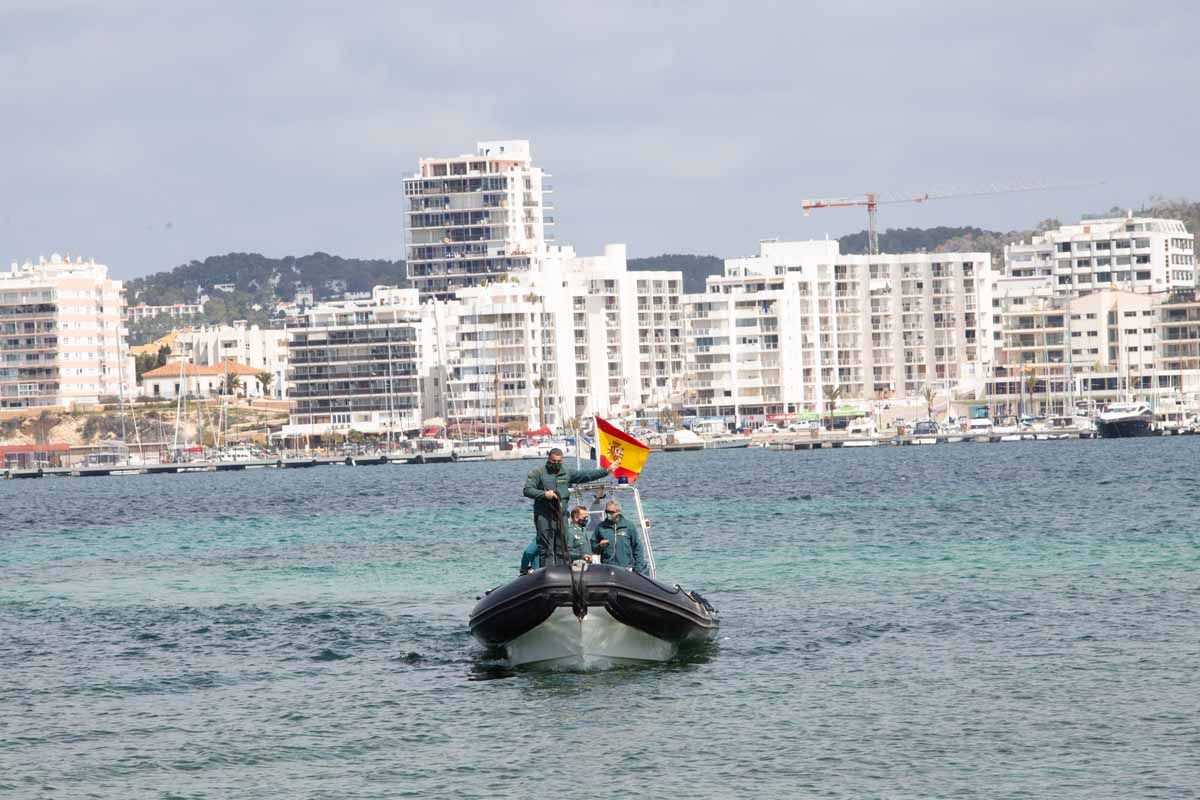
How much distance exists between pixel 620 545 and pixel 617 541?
0.09m

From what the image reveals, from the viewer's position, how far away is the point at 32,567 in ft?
206

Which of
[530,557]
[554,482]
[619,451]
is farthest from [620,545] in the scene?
[554,482]

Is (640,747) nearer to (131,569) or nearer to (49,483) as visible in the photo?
(131,569)

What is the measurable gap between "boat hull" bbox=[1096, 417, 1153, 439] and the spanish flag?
16001 cm

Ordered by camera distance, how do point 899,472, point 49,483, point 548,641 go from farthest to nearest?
Result: point 49,483, point 899,472, point 548,641

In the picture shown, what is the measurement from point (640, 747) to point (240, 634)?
15.6m

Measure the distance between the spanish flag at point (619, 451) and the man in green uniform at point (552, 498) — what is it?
39 centimetres

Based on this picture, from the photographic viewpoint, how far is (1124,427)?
186 m

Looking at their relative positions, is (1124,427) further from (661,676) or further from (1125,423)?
(661,676)

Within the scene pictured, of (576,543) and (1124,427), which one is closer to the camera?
(576,543)

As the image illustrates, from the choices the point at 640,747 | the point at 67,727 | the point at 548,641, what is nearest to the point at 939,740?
the point at 640,747

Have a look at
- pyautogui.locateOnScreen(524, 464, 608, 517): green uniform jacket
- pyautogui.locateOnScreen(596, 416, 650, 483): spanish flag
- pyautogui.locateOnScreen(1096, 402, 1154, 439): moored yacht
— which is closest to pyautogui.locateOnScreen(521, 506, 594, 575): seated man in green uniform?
pyautogui.locateOnScreen(524, 464, 608, 517): green uniform jacket

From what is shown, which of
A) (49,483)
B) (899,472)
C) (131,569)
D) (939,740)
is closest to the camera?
(939,740)

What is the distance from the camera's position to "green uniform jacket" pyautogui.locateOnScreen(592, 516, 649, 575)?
3259 centimetres
